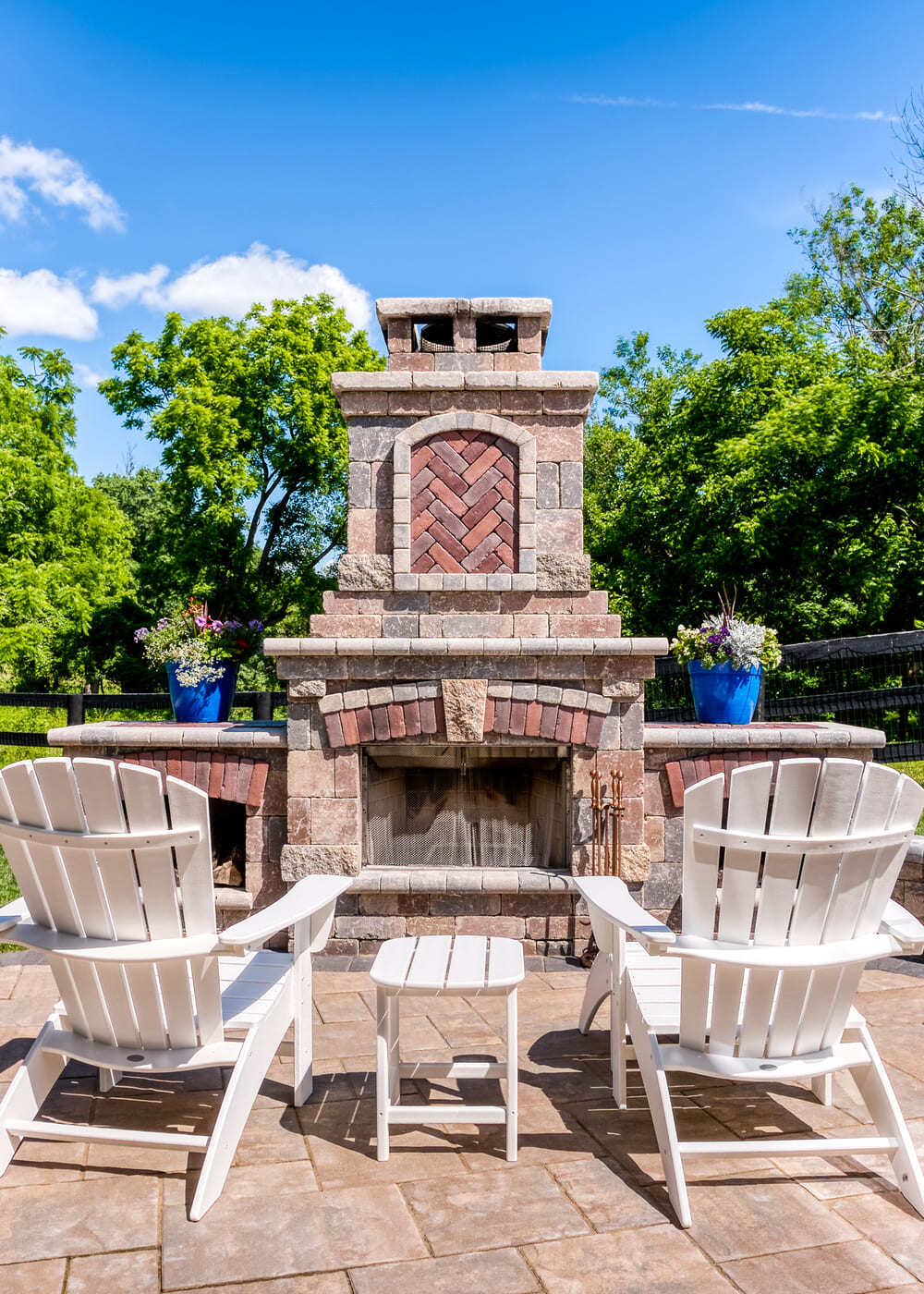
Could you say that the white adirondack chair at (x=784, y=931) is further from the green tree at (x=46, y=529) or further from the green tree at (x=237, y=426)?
the green tree at (x=237, y=426)

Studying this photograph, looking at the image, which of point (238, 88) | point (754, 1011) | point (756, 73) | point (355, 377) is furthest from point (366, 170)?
point (754, 1011)

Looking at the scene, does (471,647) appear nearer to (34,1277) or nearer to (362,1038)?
(362,1038)

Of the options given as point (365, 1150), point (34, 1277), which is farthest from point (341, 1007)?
point (34, 1277)

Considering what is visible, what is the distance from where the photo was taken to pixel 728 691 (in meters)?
5.60

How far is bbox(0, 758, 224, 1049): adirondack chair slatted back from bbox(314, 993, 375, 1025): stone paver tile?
4.46 ft

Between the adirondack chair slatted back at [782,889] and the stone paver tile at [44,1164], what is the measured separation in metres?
1.78

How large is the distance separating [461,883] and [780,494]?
35.1 ft

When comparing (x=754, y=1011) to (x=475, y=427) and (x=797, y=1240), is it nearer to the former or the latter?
(x=797, y=1240)

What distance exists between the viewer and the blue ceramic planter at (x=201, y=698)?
5.83m

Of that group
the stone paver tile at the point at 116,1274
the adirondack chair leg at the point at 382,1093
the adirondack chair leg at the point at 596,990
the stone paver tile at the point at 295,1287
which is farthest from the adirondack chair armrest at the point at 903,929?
the stone paver tile at the point at 116,1274

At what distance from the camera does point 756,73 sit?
9023mm

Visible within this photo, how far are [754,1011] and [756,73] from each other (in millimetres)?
9393

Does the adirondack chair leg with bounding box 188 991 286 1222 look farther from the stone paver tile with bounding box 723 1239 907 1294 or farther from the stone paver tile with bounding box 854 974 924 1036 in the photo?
the stone paver tile with bounding box 854 974 924 1036

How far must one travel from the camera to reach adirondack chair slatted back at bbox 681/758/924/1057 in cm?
254
